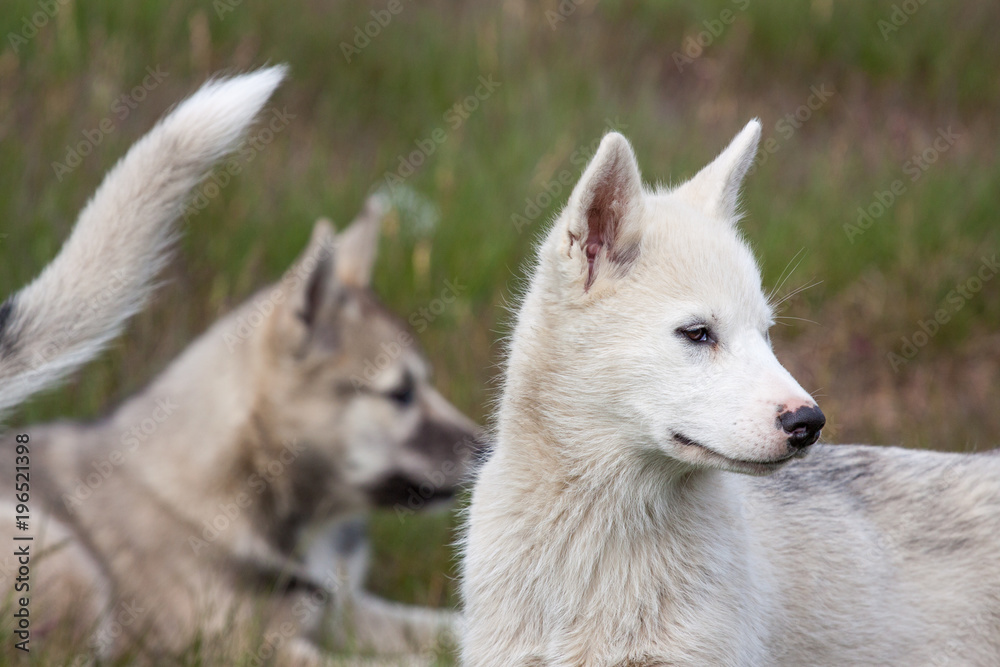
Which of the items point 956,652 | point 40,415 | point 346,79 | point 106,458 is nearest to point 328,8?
point 346,79

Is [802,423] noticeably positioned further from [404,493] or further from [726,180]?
[404,493]

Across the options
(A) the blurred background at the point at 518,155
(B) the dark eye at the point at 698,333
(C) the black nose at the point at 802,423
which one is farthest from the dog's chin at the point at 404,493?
(C) the black nose at the point at 802,423

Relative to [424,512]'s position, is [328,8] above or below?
above

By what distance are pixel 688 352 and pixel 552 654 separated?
87cm

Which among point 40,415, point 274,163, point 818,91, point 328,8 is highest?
point 818,91

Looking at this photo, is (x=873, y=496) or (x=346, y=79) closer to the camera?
(x=873, y=496)

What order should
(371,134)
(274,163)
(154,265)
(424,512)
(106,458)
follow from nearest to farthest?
(154,265)
(106,458)
(424,512)
(274,163)
(371,134)

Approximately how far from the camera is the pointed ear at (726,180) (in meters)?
3.12

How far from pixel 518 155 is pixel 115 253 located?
402 cm

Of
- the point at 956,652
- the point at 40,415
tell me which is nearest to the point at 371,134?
the point at 40,415

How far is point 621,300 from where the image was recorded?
9.25 ft

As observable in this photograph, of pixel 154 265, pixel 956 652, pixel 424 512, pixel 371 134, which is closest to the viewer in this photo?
pixel 956 652

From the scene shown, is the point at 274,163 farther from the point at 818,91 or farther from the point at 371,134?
the point at 818,91

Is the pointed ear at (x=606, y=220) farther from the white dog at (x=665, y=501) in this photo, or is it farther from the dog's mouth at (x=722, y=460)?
the dog's mouth at (x=722, y=460)
